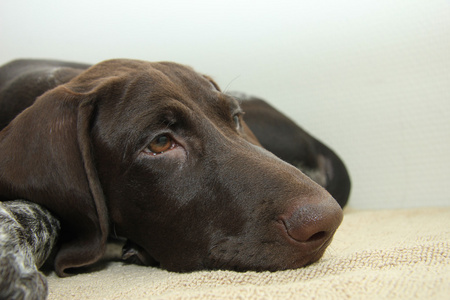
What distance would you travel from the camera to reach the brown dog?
2.12m

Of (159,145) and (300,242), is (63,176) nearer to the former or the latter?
(159,145)

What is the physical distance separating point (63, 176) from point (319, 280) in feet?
4.76

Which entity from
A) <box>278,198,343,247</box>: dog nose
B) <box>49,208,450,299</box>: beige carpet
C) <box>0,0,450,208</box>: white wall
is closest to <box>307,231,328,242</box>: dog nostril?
<box>278,198,343,247</box>: dog nose

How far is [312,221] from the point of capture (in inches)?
72.1

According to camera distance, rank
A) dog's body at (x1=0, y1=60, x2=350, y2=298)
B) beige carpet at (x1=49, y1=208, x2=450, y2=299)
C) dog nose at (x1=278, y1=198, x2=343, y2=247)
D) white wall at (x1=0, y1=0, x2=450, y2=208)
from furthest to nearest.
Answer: white wall at (x1=0, y1=0, x2=450, y2=208) → dog's body at (x1=0, y1=60, x2=350, y2=298) → dog nose at (x1=278, y1=198, x2=343, y2=247) → beige carpet at (x1=49, y1=208, x2=450, y2=299)

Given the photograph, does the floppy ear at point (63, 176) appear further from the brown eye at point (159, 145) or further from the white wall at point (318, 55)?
the white wall at point (318, 55)

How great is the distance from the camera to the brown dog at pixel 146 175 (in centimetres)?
212

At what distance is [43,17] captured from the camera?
498cm

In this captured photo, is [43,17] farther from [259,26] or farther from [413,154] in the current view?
[413,154]

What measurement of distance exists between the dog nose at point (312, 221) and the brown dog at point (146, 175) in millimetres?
93

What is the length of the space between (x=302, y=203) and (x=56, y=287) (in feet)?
4.18

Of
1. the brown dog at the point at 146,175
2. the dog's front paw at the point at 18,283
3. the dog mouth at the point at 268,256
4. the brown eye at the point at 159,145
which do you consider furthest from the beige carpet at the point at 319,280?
the brown eye at the point at 159,145

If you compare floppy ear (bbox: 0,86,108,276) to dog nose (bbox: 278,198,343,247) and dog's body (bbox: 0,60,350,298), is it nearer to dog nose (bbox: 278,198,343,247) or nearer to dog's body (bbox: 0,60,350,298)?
dog's body (bbox: 0,60,350,298)

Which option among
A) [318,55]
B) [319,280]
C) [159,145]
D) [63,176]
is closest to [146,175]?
[159,145]
